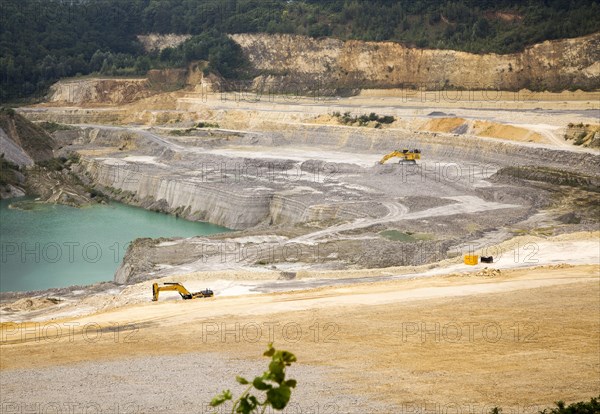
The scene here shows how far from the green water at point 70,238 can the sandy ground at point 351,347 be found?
1295 cm

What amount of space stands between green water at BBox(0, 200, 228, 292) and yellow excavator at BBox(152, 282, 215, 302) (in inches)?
359

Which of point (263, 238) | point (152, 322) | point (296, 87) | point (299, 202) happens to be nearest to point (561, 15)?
point (296, 87)

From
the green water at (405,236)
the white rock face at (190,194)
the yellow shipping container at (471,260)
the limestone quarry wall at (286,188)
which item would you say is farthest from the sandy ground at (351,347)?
the white rock face at (190,194)

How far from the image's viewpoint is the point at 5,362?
20.5 m

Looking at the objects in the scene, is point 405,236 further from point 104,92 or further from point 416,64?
point 104,92

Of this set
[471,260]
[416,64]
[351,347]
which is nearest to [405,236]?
[471,260]

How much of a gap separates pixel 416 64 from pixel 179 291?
70.8 m

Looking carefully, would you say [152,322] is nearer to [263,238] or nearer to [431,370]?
[431,370]

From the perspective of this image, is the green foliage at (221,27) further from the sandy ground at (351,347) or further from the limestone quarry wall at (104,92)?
the sandy ground at (351,347)

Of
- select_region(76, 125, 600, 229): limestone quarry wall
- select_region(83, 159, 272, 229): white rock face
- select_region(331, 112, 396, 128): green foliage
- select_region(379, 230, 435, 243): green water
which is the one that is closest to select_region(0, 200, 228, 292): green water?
select_region(83, 159, 272, 229): white rock face

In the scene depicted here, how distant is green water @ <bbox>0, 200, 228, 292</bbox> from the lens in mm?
38406

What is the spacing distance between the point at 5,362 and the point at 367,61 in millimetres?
82651

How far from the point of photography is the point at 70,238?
47.2 m

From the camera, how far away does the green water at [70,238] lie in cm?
3841
